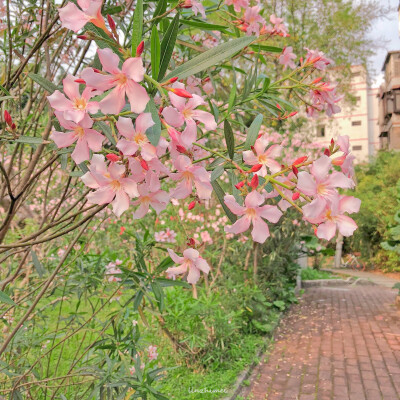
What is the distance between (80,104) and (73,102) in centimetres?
2

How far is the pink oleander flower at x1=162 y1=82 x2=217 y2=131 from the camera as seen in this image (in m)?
0.70

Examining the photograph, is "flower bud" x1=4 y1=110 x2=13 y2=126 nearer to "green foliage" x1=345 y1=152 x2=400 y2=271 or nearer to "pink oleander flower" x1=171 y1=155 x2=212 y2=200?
"pink oleander flower" x1=171 y1=155 x2=212 y2=200

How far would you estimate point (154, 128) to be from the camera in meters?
0.69

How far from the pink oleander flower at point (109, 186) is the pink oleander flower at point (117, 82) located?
119mm

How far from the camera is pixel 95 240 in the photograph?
19.1ft

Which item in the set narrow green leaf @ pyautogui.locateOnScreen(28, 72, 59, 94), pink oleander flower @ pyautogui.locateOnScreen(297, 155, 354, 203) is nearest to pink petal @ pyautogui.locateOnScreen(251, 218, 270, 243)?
pink oleander flower @ pyautogui.locateOnScreen(297, 155, 354, 203)

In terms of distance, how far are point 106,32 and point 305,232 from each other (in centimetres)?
655

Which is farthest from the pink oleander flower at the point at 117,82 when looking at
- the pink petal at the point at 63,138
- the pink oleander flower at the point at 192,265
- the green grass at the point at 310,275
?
the green grass at the point at 310,275

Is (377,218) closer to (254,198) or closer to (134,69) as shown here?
(254,198)

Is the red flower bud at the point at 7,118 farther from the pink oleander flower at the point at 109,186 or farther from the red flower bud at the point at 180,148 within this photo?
the red flower bud at the point at 180,148

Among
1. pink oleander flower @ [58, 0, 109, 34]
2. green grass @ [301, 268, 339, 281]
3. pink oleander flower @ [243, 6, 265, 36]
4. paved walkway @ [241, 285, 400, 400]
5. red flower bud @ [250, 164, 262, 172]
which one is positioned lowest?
paved walkway @ [241, 285, 400, 400]

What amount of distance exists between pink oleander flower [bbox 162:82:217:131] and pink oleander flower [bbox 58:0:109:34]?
0.16 m

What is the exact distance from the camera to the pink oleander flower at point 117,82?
2.06 ft

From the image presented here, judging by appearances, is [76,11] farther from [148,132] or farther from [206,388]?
[206,388]
